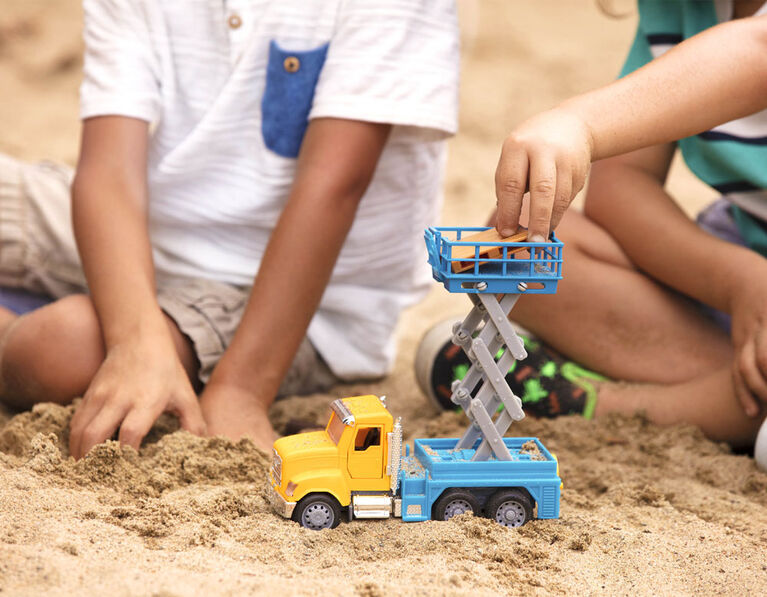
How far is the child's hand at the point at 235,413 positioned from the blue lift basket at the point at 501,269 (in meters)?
0.46

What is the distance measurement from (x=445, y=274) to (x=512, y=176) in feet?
0.47

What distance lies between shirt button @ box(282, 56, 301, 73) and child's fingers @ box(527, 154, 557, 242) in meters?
0.76

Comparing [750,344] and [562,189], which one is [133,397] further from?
[750,344]

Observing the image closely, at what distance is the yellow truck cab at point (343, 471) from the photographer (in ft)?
3.50

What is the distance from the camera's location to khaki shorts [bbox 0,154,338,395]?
1.78m

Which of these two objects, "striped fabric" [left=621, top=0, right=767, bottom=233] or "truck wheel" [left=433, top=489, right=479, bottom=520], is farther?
"striped fabric" [left=621, top=0, right=767, bottom=233]

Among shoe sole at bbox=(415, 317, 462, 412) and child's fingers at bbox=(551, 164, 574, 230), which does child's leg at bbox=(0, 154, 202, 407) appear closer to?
shoe sole at bbox=(415, 317, 462, 412)

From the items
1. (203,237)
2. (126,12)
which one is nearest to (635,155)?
(203,237)

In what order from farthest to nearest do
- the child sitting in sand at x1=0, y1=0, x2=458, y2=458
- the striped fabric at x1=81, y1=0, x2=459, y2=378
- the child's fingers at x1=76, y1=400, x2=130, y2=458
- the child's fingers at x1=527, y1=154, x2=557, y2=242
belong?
the striped fabric at x1=81, y1=0, x2=459, y2=378 < the child sitting in sand at x1=0, y1=0, x2=458, y2=458 < the child's fingers at x1=76, y1=400, x2=130, y2=458 < the child's fingers at x1=527, y1=154, x2=557, y2=242

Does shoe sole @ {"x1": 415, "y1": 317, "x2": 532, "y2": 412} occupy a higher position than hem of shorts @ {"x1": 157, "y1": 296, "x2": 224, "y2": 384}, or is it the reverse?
hem of shorts @ {"x1": 157, "y1": 296, "x2": 224, "y2": 384}

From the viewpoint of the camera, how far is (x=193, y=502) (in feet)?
3.67

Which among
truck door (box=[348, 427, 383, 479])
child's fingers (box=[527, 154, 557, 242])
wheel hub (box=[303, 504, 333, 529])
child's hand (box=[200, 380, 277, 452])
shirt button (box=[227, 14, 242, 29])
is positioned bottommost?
child's hand (box=[200, 380, 277, 452])

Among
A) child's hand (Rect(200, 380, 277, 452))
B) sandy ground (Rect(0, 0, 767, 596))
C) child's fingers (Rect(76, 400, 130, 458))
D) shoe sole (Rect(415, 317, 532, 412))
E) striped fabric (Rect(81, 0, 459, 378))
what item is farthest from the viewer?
shoe sole (Rect(415, 317, 532, 412))

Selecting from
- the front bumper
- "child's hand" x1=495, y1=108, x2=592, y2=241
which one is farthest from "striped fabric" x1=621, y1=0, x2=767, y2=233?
the front bumper
